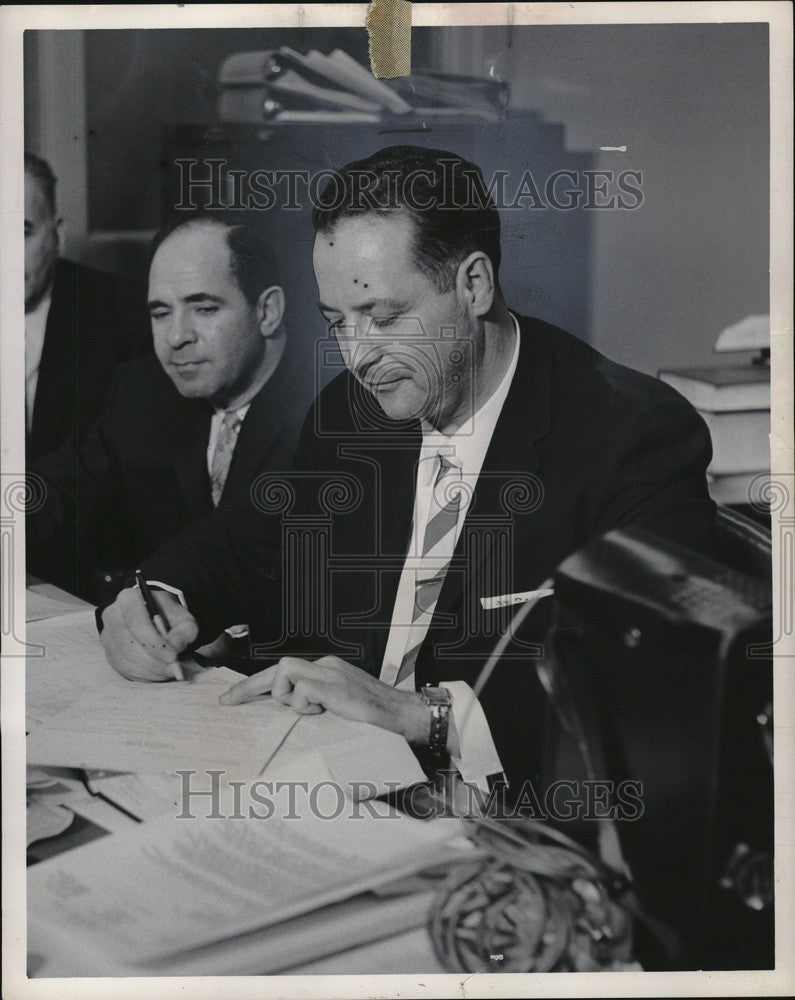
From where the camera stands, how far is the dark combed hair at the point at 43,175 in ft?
5.26

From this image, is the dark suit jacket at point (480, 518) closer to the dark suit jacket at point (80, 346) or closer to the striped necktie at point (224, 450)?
the striped necktie at point (224, 450)

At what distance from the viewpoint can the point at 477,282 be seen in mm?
1581

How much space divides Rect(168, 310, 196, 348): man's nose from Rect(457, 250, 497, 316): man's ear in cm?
43

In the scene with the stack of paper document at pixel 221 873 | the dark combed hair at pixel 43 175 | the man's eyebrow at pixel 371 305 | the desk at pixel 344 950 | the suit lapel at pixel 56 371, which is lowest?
the desk at pixel 344 950

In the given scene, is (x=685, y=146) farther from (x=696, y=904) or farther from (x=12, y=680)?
(x=12, y=680)

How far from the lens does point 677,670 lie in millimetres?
1578

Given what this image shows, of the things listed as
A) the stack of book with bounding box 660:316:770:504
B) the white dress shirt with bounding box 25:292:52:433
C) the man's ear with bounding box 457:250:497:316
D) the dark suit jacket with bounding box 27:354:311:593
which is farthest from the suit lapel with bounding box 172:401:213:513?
the stack of book with bounding box 660:316:770:504

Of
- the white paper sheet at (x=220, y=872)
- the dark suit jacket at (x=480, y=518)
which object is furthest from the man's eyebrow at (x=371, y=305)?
the white paper sheet at (x=220, y=872)

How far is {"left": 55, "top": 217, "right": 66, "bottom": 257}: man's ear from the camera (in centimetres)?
161

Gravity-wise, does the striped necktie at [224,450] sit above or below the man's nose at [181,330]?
below

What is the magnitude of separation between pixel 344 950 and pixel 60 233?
1200 millimetres

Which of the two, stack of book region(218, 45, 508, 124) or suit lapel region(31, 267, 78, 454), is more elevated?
stack of book region(218, 45, 508, 124)

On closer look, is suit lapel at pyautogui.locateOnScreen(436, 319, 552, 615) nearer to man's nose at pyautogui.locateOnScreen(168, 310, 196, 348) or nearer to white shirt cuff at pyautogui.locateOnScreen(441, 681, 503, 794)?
white shirt cuff at pyautogui.locateOnScreen(441, 681, 503, 794)

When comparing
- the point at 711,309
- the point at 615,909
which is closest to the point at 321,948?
the point at 615,909
